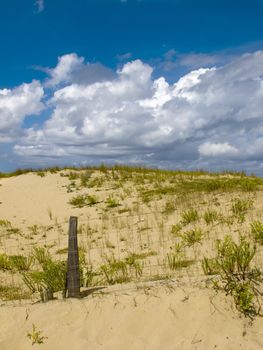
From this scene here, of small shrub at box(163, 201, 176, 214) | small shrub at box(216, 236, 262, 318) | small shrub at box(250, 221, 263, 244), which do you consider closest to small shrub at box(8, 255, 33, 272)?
small shrub at box(216, 236, 262, 318)

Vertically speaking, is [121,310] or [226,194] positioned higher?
[226,194]

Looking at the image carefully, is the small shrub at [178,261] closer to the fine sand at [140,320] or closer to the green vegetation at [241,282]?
the fine sand at [140,320]

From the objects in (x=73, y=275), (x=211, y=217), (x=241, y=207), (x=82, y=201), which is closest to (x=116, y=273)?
(x=73, y=275)

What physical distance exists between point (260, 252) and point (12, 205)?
1310 cm

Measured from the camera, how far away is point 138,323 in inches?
214

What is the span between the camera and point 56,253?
10.8m

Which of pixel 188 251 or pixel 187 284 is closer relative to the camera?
pixel 187 284

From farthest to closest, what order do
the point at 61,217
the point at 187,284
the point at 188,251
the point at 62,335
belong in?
the point at 61,217, the point at 188,251, the point at 187,284, the point at 62,335

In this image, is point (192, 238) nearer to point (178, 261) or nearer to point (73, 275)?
point (178, 261)

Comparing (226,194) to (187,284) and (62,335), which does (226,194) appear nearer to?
(187,284)

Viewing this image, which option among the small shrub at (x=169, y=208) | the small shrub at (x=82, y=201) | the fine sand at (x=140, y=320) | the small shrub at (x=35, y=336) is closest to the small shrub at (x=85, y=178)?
the small shrub at (x=82, y=201)

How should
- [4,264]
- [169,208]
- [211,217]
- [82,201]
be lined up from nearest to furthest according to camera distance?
[4,264] → [211,217] → [169,208] → [82,201]

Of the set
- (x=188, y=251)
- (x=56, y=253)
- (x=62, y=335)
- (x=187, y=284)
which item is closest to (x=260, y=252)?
(x=188, y=251)

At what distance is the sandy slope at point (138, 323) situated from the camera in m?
5.11
